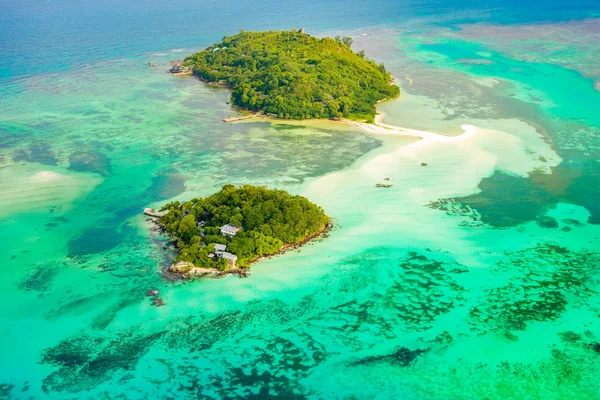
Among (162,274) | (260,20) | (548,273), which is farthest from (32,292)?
(260,20)

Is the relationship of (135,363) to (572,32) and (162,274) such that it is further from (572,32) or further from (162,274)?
(572,32)

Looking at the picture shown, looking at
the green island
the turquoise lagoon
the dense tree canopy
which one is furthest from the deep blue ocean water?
the dense tree canopy

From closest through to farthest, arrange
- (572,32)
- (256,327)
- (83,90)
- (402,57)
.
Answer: (256,327), (83,90), (402,57), (572,32)

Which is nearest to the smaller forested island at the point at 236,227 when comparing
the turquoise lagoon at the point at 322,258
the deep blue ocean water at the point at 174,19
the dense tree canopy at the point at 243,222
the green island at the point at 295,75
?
the dense tree canopy at the point at 243,222

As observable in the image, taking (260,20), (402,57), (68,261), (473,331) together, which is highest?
(260,20)

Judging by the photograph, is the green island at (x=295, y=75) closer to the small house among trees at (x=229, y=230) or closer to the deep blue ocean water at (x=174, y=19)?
the deep blue ocean water at (x=174, y=19)

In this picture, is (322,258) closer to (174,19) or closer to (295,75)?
(295,75)

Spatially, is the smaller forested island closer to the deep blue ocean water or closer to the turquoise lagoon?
the turquoise lagoon
